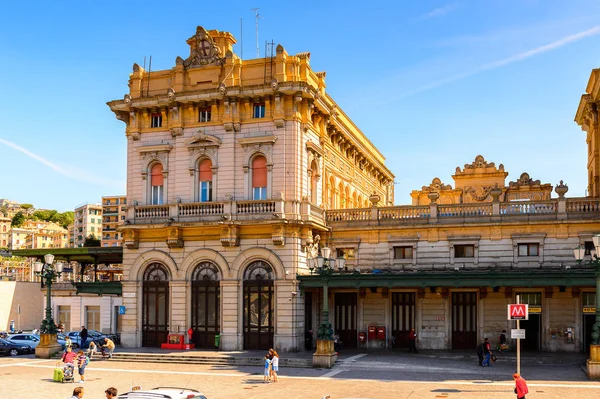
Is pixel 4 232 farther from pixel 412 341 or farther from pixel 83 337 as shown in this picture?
pixel 412 341

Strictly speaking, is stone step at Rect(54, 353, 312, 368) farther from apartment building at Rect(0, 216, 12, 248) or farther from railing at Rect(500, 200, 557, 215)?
apartment building at Rect(0, 216, 12, 248)

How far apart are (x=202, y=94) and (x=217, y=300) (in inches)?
483

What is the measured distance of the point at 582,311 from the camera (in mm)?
36750

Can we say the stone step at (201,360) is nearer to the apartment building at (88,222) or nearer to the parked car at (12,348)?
the parked car at (12,348)

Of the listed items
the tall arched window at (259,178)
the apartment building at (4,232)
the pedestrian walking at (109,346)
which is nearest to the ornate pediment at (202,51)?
the tall arched window at (259,178)

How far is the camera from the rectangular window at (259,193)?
39.3m

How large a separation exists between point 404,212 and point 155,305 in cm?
1619

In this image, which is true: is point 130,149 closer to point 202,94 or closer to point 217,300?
point 202,94

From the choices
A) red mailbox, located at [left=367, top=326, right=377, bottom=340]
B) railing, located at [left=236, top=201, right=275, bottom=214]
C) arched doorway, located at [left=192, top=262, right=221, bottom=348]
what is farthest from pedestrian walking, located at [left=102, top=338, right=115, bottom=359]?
red mailbox, located at [left=367, top=326, right=377, bottom=340]

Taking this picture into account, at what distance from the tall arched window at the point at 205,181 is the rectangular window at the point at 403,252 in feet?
38.6

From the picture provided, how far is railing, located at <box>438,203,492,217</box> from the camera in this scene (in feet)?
128

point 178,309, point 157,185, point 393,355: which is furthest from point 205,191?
point 393,355

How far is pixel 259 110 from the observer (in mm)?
39594

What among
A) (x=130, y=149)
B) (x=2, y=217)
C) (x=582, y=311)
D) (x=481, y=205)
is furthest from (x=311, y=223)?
(x=2, y=217)
